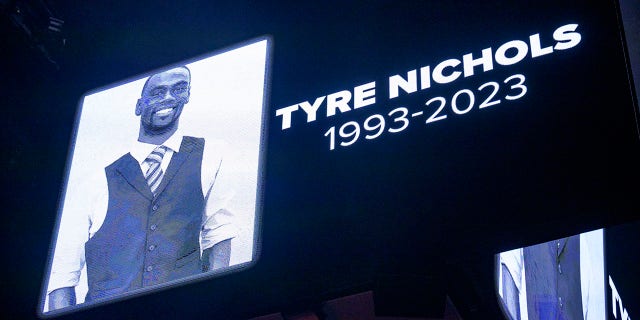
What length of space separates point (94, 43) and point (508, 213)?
252 centimetres

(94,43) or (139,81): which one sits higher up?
(94,43)

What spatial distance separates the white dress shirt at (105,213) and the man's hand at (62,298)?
0.02m

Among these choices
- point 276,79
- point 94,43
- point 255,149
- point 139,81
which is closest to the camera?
point 255,149

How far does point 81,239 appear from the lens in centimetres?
338

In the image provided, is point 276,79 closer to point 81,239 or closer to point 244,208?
point 244,208

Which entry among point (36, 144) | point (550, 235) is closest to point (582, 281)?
point (550, 235)

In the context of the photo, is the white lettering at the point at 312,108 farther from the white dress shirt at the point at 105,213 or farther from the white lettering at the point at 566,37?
the white lettering at the point at 566,37

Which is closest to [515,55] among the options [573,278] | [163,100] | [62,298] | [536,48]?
[536,48]

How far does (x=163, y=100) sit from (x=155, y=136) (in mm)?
211

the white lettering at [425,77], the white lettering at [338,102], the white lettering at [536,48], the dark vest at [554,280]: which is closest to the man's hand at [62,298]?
the white lettering at [338,102]

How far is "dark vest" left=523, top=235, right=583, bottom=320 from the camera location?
2.94m

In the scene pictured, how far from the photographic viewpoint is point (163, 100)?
3666 mm

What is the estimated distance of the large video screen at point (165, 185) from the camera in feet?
10.2

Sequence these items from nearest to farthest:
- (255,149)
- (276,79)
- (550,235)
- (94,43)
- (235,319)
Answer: (550,235) → (235,319) → (255,149) → (276,79) → (94,43)
